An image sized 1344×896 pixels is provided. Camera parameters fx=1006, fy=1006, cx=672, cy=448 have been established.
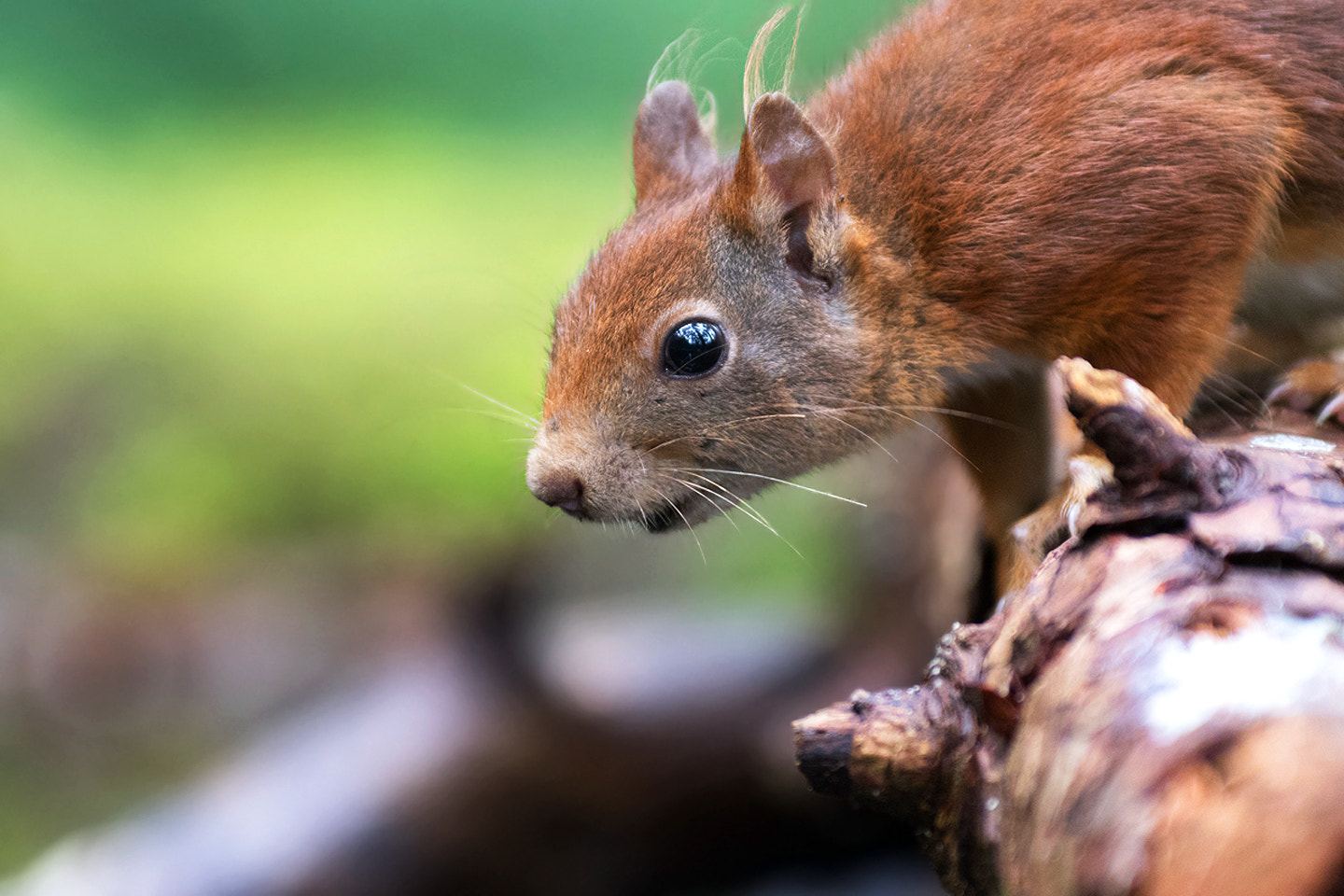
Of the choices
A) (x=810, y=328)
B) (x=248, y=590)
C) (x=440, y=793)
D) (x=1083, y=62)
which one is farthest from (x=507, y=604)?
(x=1083, y=62)

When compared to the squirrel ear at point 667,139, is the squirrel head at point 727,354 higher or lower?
lower

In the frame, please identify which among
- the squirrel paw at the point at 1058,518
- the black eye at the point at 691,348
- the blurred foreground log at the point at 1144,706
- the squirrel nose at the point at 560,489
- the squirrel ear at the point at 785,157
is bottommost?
the blurred foreground log at the point at 1144,706

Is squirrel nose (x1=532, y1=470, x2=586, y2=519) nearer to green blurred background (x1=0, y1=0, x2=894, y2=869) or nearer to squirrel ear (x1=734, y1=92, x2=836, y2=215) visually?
squirrel ear (x1=734, y1=92, x2=836, y2=215)

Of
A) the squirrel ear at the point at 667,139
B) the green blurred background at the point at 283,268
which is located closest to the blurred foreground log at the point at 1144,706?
the squirrel ear at the point at 667,139

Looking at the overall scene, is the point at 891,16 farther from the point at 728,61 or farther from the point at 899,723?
the point at 899,723

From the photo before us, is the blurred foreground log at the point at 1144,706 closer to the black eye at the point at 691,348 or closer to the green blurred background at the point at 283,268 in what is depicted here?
the black eye at the point at 691,348

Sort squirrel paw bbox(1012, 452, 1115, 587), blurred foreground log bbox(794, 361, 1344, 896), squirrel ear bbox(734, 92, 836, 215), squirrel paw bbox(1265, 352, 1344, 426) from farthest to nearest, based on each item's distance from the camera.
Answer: squirrel paw bbox(1265, 352, 1344, 426)
squirrel ear bbox(734, 92, 836, 215)
squirrel paw bbox(1012, 452, 1115, 587)
blurred foreground log bbox(794, 361, 1344, 896)

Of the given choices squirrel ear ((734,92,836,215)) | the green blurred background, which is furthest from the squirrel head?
the green blurred background

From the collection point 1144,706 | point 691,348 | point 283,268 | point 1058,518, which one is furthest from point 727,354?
point 283,268
